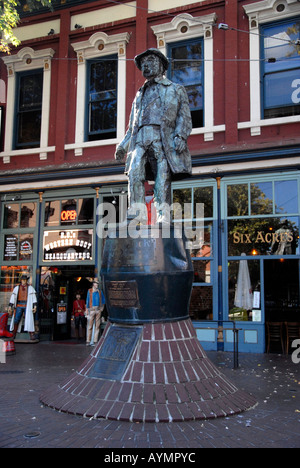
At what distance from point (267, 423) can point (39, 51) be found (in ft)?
43.5

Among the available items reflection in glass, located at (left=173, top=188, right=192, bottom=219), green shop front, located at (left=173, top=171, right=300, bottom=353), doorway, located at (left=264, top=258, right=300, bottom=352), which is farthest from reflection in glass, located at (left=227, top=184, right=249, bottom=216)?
doorway, located at (left=264, top=258, right=300, bottom=352)

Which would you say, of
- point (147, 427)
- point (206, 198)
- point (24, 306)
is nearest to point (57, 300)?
point (24, 306)

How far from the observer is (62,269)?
1360 cm

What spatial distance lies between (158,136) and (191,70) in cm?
721

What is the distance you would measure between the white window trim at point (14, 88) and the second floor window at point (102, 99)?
54.9 inches

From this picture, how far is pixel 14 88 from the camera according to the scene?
1463 centimetres

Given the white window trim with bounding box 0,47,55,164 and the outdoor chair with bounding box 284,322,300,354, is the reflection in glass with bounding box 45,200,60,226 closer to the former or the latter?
the white window trim with bounding box 0,47,55,164

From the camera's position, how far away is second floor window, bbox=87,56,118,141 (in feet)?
44.3

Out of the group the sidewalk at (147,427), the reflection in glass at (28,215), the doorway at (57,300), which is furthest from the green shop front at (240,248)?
the reflection in glass at (28,215)

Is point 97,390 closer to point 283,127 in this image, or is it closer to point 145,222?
point 145,222

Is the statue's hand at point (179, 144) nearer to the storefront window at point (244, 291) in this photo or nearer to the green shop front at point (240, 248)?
the green shop front at point (240, 248)

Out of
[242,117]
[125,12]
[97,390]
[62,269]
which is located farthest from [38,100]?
[97,390]

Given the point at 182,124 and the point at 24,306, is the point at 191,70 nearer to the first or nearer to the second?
the point at 182,124

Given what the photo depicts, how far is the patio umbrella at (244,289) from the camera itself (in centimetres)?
1113
